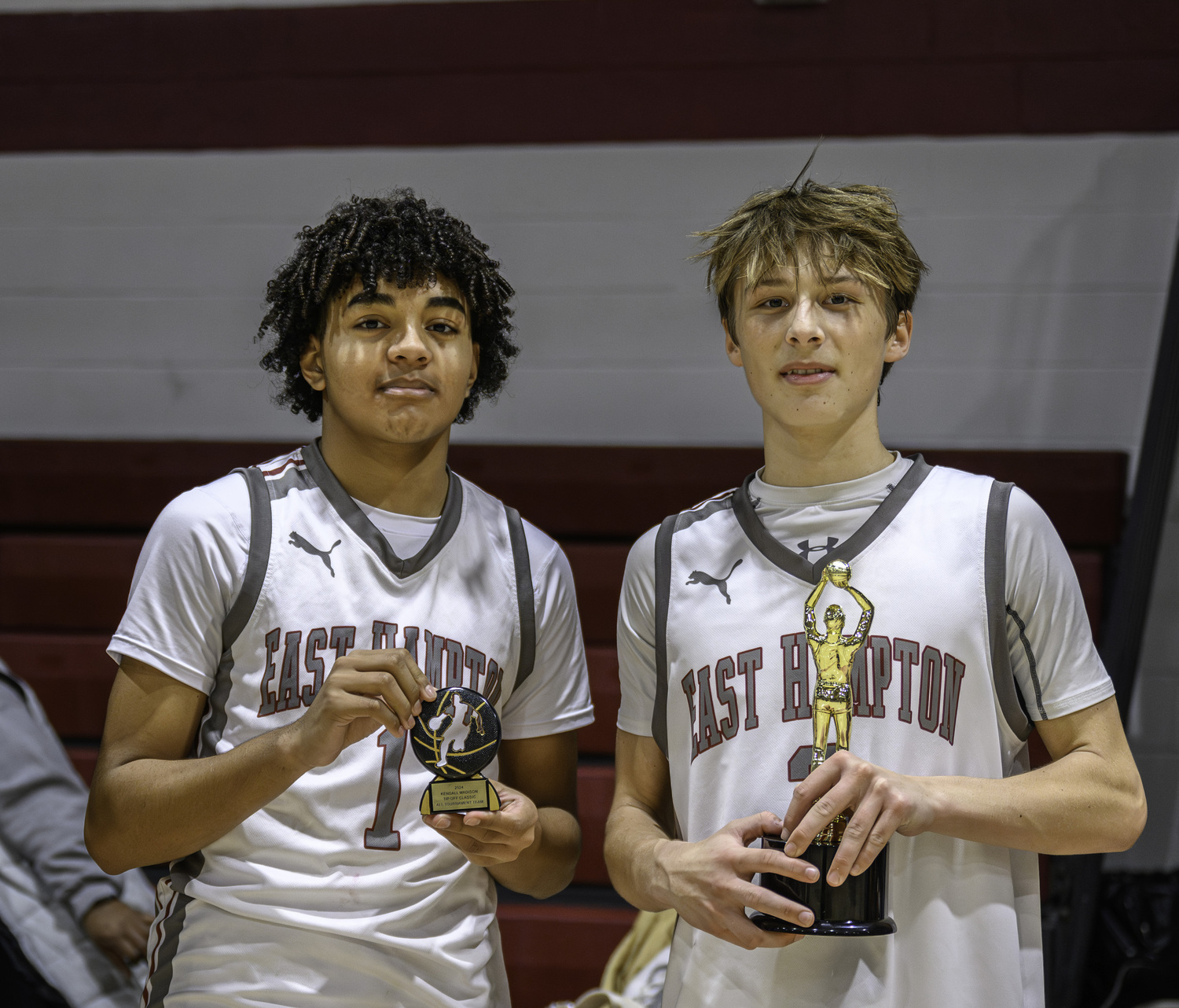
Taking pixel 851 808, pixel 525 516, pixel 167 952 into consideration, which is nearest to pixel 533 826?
pixel 851 808

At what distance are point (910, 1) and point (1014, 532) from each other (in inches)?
104

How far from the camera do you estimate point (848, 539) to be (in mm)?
1596

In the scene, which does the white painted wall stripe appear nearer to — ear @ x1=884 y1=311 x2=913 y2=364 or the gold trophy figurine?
ear @ x1=884 y1=311 x2=913 y2=364

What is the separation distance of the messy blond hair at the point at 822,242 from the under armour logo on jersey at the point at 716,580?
0.35 metres

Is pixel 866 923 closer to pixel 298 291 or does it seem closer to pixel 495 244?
pixel 298 291

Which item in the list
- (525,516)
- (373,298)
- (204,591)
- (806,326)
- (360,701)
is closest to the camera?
(360,701)

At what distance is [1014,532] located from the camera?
154cm

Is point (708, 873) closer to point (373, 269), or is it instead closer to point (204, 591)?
point (204, 591)

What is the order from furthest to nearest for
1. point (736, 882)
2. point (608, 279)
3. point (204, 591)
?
point (608, 279) → point (204, 591) → point (736, 882)

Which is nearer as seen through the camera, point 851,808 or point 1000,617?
point 851,808

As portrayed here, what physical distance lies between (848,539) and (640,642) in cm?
34

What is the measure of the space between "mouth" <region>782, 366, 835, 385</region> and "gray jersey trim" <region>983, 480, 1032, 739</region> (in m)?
0.29

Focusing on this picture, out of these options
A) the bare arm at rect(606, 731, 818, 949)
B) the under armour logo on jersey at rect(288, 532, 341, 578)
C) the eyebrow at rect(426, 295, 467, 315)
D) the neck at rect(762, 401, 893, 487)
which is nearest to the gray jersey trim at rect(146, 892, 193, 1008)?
the under armour logo on jersey at rect(288, 532, 341, 578)

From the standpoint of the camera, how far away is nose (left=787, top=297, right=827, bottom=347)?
5.13ft
